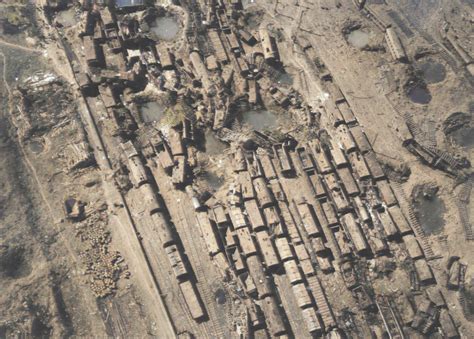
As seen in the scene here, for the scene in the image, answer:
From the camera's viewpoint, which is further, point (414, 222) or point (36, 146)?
point (36, 146)

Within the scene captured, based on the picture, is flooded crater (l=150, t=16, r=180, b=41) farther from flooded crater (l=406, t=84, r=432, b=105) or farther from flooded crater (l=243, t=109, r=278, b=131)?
flooded crater (l=406, t=84, r=432, b=105)

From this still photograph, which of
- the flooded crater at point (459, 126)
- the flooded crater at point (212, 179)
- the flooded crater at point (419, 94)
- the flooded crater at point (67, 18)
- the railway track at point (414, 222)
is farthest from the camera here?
the flooded crater at point (67, 18)

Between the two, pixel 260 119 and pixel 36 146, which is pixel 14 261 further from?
pixel 260 119

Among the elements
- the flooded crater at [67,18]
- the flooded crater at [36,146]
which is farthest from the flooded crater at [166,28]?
the flooded crater at [36,146]

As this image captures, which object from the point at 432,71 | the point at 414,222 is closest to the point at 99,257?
the point at 414,222

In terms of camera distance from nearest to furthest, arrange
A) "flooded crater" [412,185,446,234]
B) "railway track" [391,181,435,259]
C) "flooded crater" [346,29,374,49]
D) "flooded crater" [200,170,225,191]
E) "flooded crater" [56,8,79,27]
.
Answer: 1. "railway track" [391,181,435,259]
2. "flooded crater" [412,185,446,234]
3. "flooded crater" [200,170,225,191]
4. "flooded crater" [346,29,374,49]
5. "flooded crater" [56,8,79,27]

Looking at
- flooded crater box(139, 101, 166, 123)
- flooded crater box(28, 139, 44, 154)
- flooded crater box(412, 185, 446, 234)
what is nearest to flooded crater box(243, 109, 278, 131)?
flooded crater box(139, 101, 166, 123)

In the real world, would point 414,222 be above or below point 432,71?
below

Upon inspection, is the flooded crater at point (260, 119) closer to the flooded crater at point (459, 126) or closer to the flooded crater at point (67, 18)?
the flooded crater at point (459, 126)
